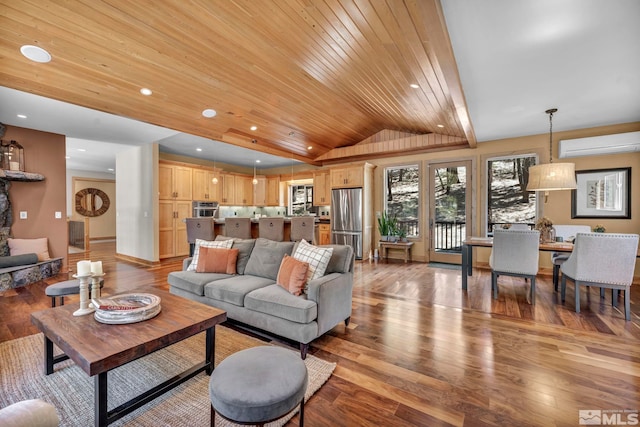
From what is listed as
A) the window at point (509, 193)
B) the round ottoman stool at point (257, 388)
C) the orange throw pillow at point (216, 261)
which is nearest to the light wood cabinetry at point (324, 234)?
the window at point (509, 193)

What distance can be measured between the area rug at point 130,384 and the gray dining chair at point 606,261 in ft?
10.4

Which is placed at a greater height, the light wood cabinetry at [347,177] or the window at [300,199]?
the light wood cabinetry at [347,177]

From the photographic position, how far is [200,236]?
14.7 feet

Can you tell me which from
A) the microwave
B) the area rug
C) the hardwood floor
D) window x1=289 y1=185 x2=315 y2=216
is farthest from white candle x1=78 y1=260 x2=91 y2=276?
window x1=289 y1=185 x2=315 y2=216

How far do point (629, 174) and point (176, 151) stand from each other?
9.12 metres

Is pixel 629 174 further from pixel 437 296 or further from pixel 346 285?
pixel 346 285

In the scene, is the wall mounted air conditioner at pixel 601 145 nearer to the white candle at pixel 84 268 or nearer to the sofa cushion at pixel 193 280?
the sofa cushion at pixel 193 280

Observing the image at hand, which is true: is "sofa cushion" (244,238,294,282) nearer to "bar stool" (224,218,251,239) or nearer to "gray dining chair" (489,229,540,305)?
"bar stool" (224,218,251,239)

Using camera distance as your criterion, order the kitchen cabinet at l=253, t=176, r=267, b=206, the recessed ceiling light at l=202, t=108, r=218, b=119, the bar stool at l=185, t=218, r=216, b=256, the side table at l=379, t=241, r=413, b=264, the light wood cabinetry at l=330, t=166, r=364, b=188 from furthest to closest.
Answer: the kitchen cabinet at l=253, t=176, r=267, b=206 → the light wood cabinetry at l=330, t=166, r=364, b=188 → the side table at l=379, t=241, r=413, b=264 → the bar stool at l=185, t=218, r=216, b=256 → the recessed ceiling light at l=202, t=108, r=218, b=119

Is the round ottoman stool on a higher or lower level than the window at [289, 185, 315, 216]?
lower

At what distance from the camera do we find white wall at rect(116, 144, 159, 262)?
228 inches

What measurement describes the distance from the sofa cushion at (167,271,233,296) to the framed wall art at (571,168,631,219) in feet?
19.9

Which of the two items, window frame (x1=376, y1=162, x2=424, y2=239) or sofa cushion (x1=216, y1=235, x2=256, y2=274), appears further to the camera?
window frame (x1=376, y1=162, x2=424, y2=239)

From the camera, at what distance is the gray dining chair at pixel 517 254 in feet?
11.2
